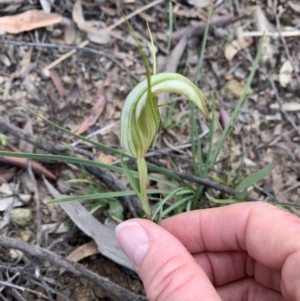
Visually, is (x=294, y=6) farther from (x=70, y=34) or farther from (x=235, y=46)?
(x=70, y=34)

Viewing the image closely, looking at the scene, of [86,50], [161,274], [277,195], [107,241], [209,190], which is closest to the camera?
[161,274]

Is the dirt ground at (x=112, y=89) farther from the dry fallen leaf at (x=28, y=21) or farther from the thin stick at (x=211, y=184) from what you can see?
the thin stick at (x=211, y=184)

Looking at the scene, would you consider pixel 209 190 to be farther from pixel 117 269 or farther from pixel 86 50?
pixel 86 50

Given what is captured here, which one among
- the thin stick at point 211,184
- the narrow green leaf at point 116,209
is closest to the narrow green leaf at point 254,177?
the thin stick at point 211,184

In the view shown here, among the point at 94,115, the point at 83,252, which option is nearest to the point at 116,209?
the point at 83,252

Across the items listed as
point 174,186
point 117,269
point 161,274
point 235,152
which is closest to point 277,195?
point 235,152

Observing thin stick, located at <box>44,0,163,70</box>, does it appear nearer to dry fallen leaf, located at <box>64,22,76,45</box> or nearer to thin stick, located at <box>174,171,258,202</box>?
dry fallen leaf, located at <box>64,22,76,45</box>

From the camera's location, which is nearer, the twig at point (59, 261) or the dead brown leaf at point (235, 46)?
the twig at point (59, 261)
